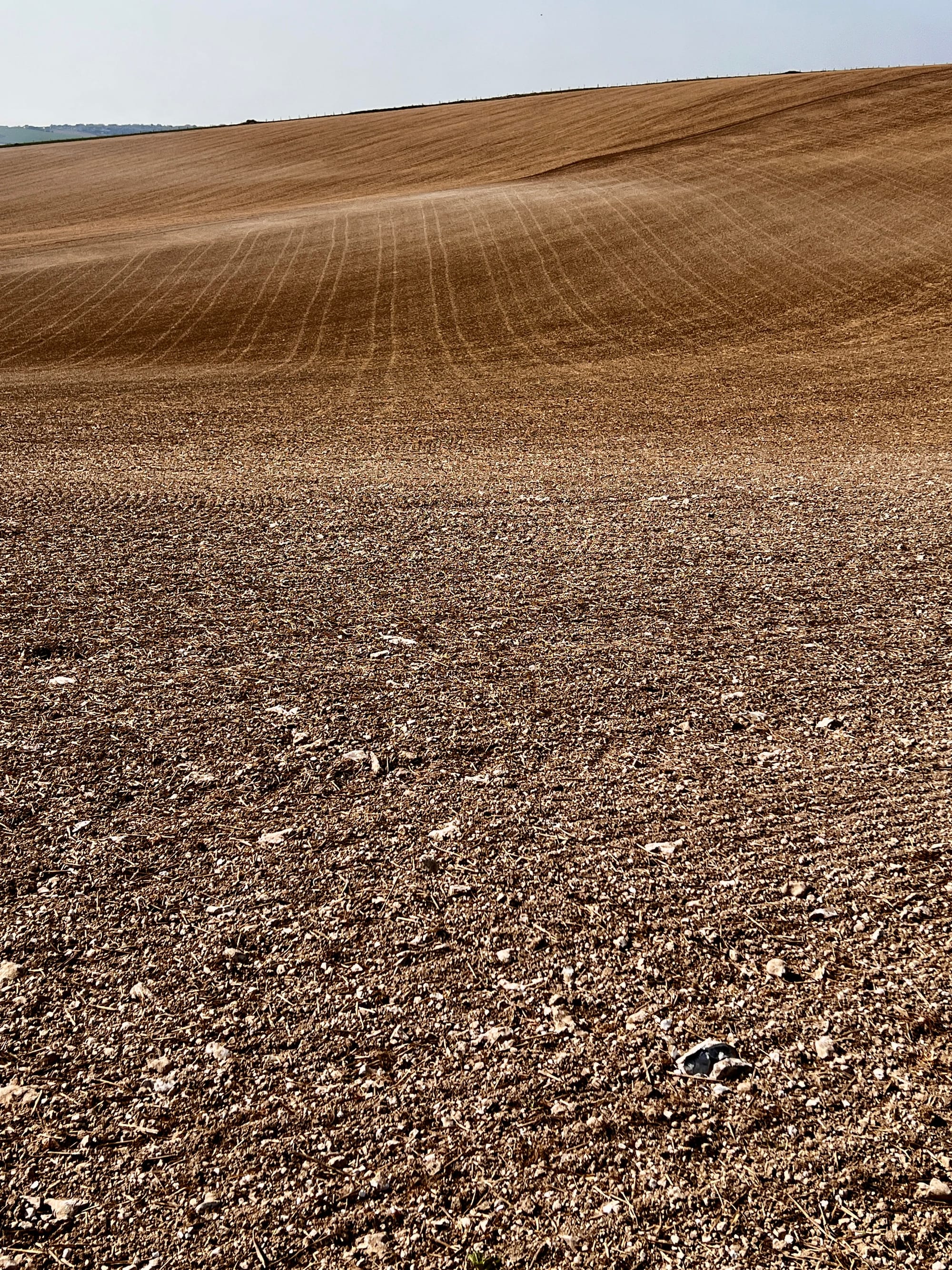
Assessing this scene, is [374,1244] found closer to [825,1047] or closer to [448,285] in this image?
[825,1047]

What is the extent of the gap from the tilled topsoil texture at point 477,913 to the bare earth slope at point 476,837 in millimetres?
17

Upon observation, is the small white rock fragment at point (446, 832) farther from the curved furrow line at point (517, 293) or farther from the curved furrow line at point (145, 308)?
the curved furrow line at point (145, 308)

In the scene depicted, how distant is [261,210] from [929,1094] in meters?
47.6

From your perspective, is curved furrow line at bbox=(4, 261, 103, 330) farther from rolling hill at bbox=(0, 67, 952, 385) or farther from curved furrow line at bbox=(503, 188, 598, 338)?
curved furrow line at bbox=(503, 188, 598, 338)

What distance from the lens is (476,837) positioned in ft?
15.6

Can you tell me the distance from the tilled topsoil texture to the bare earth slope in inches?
0.7

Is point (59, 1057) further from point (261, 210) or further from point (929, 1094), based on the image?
point (261, 210)

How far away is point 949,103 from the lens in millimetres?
42781

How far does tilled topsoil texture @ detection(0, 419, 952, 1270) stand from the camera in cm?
296

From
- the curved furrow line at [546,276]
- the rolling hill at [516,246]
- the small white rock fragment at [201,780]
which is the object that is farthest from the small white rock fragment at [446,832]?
the curved furrow line at [546,276]

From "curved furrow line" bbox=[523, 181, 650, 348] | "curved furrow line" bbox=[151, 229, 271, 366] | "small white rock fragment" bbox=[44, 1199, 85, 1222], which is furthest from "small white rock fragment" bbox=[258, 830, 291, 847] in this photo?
"curved furrow line" bbox=[151, 229, 271, 366]

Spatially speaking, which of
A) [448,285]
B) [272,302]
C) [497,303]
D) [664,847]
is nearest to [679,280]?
[497,303]

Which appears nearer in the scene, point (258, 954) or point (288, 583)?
point (258, 954)

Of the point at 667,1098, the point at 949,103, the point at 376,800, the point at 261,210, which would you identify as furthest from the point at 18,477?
the point at 949,103
